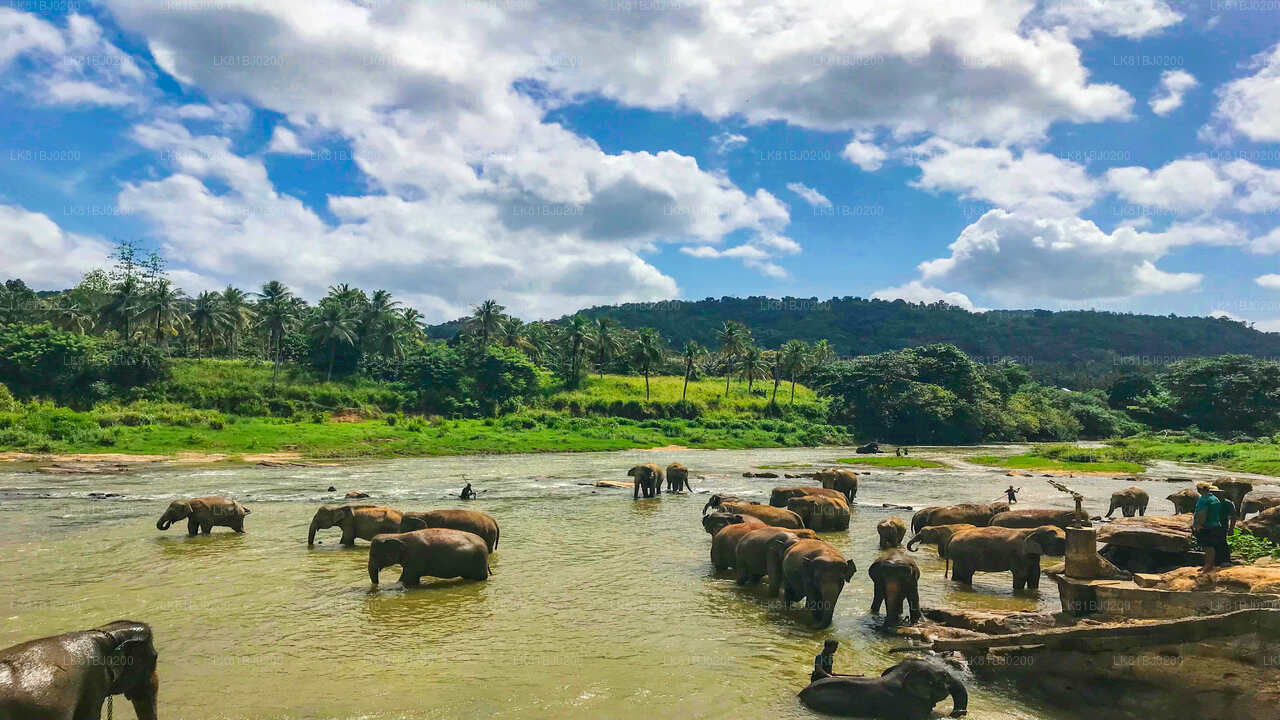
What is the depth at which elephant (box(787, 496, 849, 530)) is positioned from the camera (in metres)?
21.3

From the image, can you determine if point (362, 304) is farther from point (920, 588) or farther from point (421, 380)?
point (920, 588)

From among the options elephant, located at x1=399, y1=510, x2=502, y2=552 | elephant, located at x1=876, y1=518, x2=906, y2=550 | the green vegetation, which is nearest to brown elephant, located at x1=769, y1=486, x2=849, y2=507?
elephant, located at x1=876, y1=518, x2=906, y2=550

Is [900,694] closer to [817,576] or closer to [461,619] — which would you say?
[817,576]

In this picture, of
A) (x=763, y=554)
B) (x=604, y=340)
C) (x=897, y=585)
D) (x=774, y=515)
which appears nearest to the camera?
(x=897, y=585)

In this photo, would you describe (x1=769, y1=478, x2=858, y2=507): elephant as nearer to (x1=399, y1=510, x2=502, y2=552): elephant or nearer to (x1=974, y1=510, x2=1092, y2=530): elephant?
(x1=974, y1=510, x2=1092, y2=530): elephant

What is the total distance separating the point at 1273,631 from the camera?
24.8 feet

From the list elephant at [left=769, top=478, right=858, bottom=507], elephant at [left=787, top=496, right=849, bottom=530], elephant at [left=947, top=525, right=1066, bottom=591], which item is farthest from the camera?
elephant at [left=769, top=478, right=858, bottom=507]

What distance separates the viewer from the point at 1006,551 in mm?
14094

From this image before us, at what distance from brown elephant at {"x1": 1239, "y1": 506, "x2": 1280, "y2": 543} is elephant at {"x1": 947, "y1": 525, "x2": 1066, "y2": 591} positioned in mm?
3832

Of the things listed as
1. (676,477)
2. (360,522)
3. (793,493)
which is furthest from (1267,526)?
(676,477)

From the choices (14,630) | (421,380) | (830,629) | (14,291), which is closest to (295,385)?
(421,380)

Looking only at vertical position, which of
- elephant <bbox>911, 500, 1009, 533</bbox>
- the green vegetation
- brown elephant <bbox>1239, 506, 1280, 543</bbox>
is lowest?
the green vegetation

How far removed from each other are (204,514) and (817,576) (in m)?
17.0

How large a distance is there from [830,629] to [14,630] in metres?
12.7
